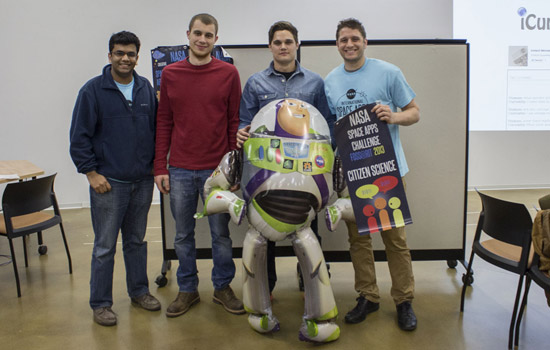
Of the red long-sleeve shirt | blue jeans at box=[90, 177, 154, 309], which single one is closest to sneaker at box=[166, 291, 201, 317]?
blue jeans at box=[90, 177, 154, 309]

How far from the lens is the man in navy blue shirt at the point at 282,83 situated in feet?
7.07

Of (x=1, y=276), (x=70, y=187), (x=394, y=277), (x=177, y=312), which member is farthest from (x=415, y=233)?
(x=70, y=187)

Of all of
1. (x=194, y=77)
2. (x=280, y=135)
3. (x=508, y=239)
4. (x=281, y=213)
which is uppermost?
(x=194, y=77)

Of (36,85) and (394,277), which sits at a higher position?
(36,85)

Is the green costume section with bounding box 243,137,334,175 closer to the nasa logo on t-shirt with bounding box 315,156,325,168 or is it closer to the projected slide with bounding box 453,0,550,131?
the nasa logo on t-shirt with bounding box 315,156,325,168

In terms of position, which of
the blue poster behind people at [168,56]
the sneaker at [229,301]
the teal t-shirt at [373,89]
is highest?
the blue poster behind people at [168,56]

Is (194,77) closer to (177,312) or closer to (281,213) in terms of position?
(281,213)

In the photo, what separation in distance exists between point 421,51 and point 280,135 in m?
1.44

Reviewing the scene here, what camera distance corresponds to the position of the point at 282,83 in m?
2.25

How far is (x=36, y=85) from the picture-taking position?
5.23 m

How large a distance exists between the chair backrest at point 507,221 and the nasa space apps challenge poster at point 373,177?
1.63ft

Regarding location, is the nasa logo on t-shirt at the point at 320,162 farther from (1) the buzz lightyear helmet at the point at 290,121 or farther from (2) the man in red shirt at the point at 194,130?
(2) the man in red shirt at the point at 194,130

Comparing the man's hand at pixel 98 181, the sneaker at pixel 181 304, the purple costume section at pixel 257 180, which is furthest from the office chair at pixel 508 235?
the man's hand at pixel 98 181

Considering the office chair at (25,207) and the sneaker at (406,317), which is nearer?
the sneaker at (406,317)
